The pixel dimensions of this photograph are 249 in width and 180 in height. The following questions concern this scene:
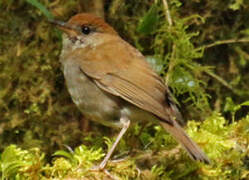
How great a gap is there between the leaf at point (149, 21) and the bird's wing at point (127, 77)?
0.47m

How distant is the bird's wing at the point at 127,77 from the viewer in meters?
2.72

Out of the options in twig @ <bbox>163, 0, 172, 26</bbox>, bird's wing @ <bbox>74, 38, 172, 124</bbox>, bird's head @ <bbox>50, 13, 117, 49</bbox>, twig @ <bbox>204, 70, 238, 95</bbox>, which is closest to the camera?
bird's wing @ <bbox>74, 38, 172, 124</bbox>

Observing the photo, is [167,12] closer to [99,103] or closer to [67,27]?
[67,27]

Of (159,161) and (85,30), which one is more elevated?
(85,30)

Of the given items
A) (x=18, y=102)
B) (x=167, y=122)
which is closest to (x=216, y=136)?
(x=167, y=122)

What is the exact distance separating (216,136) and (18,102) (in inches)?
67.7

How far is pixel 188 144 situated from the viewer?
2465 mm

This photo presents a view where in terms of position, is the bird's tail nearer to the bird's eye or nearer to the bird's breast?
the bird's breast

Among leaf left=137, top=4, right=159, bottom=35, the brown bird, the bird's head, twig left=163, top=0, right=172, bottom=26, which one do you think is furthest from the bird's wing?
twig left=163, top=0, right=172, bottom=26

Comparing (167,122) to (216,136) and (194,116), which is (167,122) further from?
(194,116)

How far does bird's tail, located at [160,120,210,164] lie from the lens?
2.39 metres

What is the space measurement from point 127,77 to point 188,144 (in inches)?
25.0

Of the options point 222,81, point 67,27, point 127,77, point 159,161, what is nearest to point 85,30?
point 67,27

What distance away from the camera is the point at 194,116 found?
377 cm
